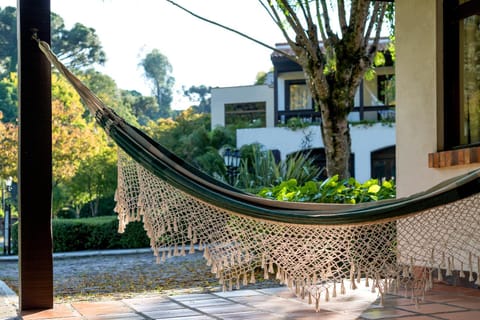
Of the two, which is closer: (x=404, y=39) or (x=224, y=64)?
(x=404, y=39)

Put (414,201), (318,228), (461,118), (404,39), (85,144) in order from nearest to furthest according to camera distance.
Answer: (414,201) → (318,228) → (461,118) → (404,39) → (85,144)

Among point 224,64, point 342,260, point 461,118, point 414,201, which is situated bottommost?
point 342,260

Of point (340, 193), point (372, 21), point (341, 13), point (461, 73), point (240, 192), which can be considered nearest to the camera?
point (240, 192)

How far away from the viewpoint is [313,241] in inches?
86.3

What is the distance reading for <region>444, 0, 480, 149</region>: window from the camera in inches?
150

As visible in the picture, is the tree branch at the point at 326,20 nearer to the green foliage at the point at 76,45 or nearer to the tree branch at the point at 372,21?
the tree branch at the point at 372,21

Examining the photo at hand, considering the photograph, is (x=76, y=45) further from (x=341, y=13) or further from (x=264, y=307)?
(x=264, y=307)

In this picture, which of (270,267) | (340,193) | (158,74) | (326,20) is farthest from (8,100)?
(158,74)

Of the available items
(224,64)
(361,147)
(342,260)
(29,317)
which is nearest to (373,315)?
(342,260)

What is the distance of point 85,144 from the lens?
12.3m

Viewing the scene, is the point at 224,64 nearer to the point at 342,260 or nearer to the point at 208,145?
the point at 208,145

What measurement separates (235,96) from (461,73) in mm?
14318

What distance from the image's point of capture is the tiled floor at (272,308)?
279cm

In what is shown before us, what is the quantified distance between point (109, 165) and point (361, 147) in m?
5.36
